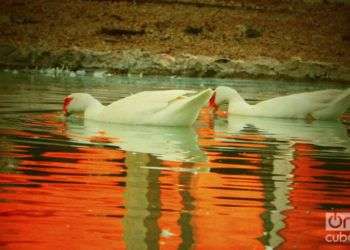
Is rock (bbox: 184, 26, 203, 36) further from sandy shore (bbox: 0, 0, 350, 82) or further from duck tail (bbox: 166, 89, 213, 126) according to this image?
duck tail (bbox: 166, 89, 213, 126)

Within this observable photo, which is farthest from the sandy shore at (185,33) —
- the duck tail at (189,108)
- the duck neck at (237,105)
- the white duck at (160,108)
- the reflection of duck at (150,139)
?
the reflection of duck at (150,139)

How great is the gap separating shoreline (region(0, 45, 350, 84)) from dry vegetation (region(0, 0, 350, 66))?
1.12 meters

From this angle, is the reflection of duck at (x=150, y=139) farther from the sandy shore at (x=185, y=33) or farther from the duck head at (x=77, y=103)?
the sandy shore at (x=185, y=33)

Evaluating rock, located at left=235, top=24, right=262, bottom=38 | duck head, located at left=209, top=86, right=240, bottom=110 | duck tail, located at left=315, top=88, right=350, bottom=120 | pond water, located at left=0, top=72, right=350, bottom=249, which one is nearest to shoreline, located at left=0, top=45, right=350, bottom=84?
rock, located at left=235, top=24, right=262, bottom=38

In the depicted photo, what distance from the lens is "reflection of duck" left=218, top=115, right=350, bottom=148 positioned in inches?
403

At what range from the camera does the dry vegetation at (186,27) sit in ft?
82.4

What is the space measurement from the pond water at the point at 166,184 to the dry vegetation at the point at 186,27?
44.3 feet

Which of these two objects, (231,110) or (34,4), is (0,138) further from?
(34,4)

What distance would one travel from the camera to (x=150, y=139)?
30.5 feet

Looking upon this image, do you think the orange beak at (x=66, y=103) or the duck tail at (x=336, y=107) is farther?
the duck tail at (x=336, y=107)

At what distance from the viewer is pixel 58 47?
77.7 feet

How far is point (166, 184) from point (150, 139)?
117 inches

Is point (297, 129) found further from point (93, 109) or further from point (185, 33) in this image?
point (185, 33)

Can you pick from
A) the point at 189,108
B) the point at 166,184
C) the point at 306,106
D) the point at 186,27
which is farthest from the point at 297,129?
the point at 186,27
